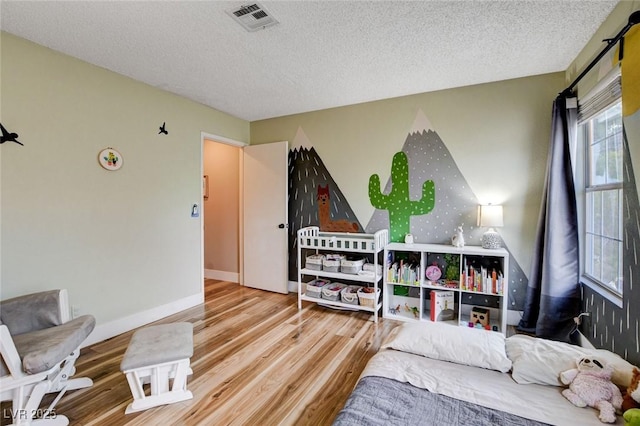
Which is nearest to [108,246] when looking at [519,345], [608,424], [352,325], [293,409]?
[293,409]

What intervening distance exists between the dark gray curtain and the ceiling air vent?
2474 millimetres

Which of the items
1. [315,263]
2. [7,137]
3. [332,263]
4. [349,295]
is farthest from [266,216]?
[7,137]

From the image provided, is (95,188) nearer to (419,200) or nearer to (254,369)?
(254,369)

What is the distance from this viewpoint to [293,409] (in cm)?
172

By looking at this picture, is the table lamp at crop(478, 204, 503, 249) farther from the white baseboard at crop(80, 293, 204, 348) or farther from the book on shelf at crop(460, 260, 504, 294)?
the white baseboard at crop(80, 293, 204, 348)

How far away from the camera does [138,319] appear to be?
2.84 m

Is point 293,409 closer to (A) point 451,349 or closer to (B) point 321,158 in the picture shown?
(A) point 451,349

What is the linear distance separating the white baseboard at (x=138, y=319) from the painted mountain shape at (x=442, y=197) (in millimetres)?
2744

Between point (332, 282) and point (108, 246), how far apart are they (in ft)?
7.86

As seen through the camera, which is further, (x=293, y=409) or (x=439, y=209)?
(x=439, y=209)

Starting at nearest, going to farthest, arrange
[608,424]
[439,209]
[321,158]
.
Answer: [608,424]
[439,209]
[321,158]

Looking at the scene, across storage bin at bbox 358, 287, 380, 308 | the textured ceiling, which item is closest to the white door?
the textured ceiling

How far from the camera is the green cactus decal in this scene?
3.19 metres

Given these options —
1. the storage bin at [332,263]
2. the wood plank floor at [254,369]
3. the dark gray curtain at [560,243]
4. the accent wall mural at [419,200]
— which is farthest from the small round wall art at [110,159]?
the dark gray curtain at [560,243]
